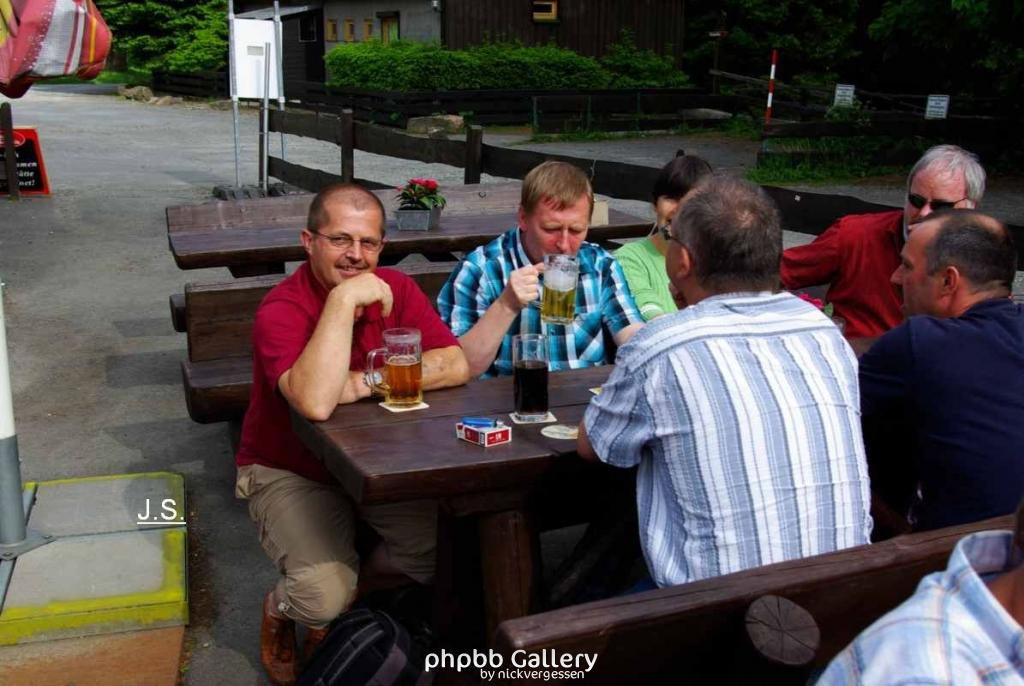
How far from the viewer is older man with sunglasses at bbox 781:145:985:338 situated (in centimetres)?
402

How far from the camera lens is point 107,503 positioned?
4434 mm

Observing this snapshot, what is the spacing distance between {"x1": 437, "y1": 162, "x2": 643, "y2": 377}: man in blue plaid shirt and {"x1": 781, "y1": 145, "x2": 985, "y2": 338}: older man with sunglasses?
0.93m

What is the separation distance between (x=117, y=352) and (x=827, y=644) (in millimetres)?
5716

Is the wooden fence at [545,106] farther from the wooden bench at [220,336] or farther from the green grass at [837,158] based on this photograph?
the wooden bench at [220,336]

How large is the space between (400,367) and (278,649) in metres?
1.03

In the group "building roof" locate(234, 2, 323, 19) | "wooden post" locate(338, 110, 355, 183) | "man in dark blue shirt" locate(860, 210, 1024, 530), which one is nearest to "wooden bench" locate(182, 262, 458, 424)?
"man in dark blue shirt" locate(860, 210, 1024, 530)

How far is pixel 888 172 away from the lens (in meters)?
17.3

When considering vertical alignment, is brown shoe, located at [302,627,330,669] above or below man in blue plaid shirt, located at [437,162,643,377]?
below

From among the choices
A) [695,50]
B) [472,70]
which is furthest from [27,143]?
[695,50]

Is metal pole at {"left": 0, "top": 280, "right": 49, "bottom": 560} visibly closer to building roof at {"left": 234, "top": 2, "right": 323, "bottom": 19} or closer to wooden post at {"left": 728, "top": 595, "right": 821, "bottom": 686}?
wooden post at {"left": 728, "top": 595, "right": 821, "bottom": 686}

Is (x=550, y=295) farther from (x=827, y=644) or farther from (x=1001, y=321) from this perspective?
(x=827, y=644)

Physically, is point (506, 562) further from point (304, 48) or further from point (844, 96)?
point (304, 48)

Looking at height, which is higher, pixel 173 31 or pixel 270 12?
pixel 270 12

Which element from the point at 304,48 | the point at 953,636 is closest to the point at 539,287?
the point at 953,636
